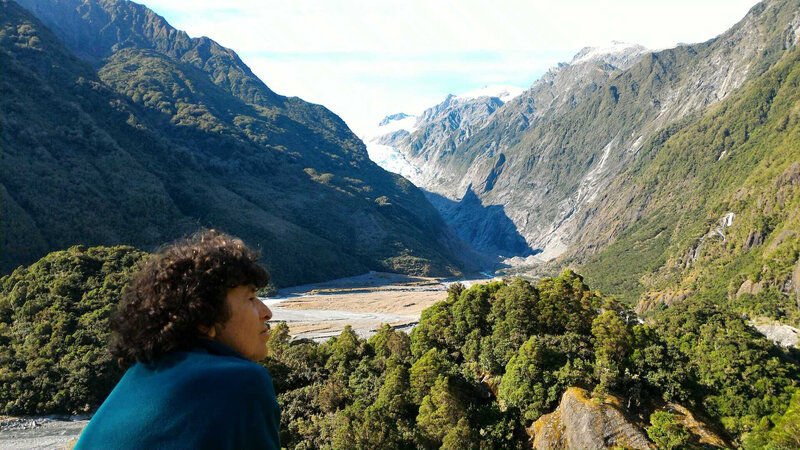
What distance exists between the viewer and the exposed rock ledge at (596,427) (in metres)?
19.8

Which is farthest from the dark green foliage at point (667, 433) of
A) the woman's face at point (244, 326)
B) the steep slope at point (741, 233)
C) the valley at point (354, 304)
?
the steep slope at point (741, 233)

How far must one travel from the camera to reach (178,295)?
3035mm

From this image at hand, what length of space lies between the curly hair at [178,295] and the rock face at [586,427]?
19909 millimetres

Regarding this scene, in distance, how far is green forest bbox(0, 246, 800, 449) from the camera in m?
23.5

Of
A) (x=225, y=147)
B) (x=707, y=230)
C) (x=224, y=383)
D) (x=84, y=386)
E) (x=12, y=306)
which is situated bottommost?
(x=84, y=386)

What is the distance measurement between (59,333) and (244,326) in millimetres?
57345

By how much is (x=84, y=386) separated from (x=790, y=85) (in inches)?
8741

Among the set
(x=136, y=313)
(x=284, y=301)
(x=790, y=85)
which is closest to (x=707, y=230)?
(x=790, y=85)

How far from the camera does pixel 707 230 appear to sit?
151m

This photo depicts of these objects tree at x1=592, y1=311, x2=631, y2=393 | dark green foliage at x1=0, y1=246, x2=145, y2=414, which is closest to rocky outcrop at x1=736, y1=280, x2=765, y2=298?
tree at x1=592, y1=311, x2=631, y2=393

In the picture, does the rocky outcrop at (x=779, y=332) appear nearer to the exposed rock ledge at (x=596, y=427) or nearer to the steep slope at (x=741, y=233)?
the steep slope at (x=741, y=233)

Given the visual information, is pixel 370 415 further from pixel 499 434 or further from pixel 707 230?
pixel 707 230

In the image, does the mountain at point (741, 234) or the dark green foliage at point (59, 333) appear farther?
the mountain at point (741, 234)

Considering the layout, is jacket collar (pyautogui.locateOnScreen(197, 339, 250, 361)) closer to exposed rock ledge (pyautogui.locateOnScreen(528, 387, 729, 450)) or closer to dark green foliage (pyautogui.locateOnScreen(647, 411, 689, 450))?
dark green foliage (pyautogui.locateOnScreen(647, 411, 689, 450))
